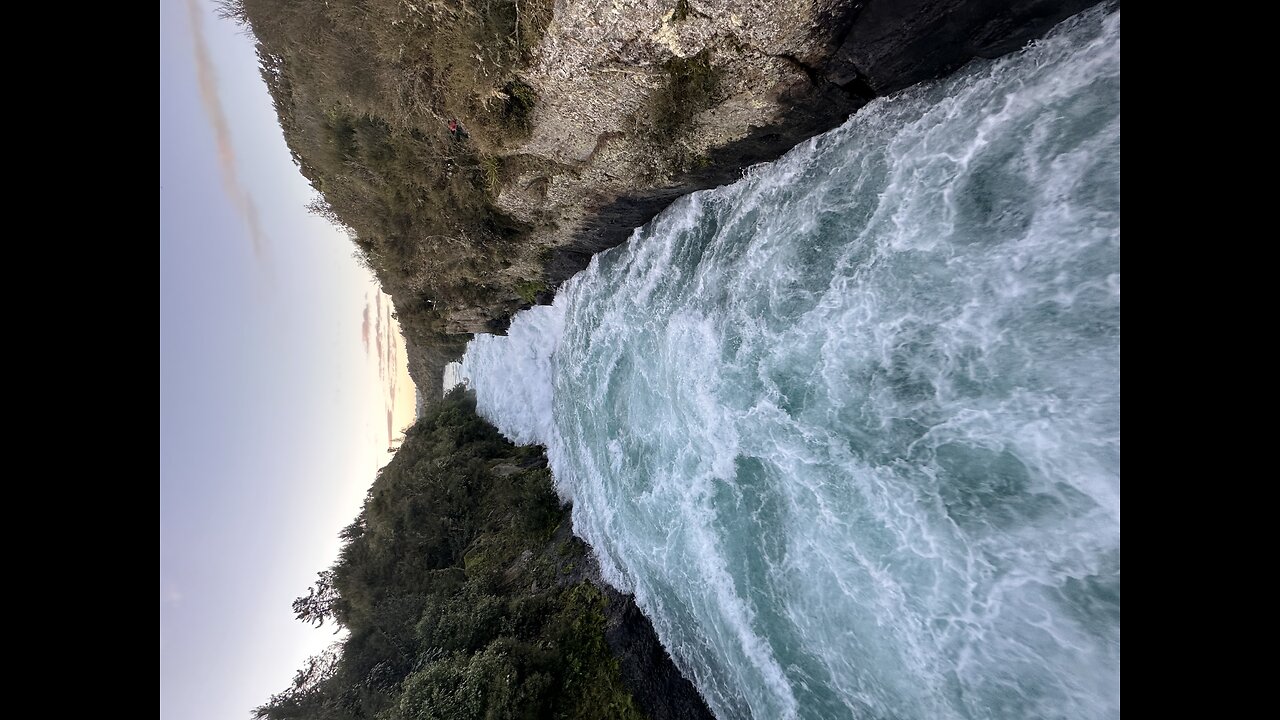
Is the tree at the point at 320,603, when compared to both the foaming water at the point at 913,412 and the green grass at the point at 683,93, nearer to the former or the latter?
the foaming water at the point at 913,412

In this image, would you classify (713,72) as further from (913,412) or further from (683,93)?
(913,412)

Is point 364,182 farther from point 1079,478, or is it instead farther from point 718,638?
point 1079,478

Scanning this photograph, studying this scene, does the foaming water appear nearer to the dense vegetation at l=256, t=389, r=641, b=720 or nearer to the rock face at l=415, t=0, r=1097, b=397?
the rock face at l=415, t=0, r=1097, b=397

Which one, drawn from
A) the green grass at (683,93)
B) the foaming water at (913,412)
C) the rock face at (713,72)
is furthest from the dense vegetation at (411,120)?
the foaming water at (913,412)

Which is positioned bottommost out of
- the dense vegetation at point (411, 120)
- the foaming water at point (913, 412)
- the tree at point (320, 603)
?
the foaming water at point (913, 412)

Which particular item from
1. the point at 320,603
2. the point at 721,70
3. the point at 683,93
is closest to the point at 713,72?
the point at 721,70

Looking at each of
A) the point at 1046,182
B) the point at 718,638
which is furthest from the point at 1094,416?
the point at 718,638
